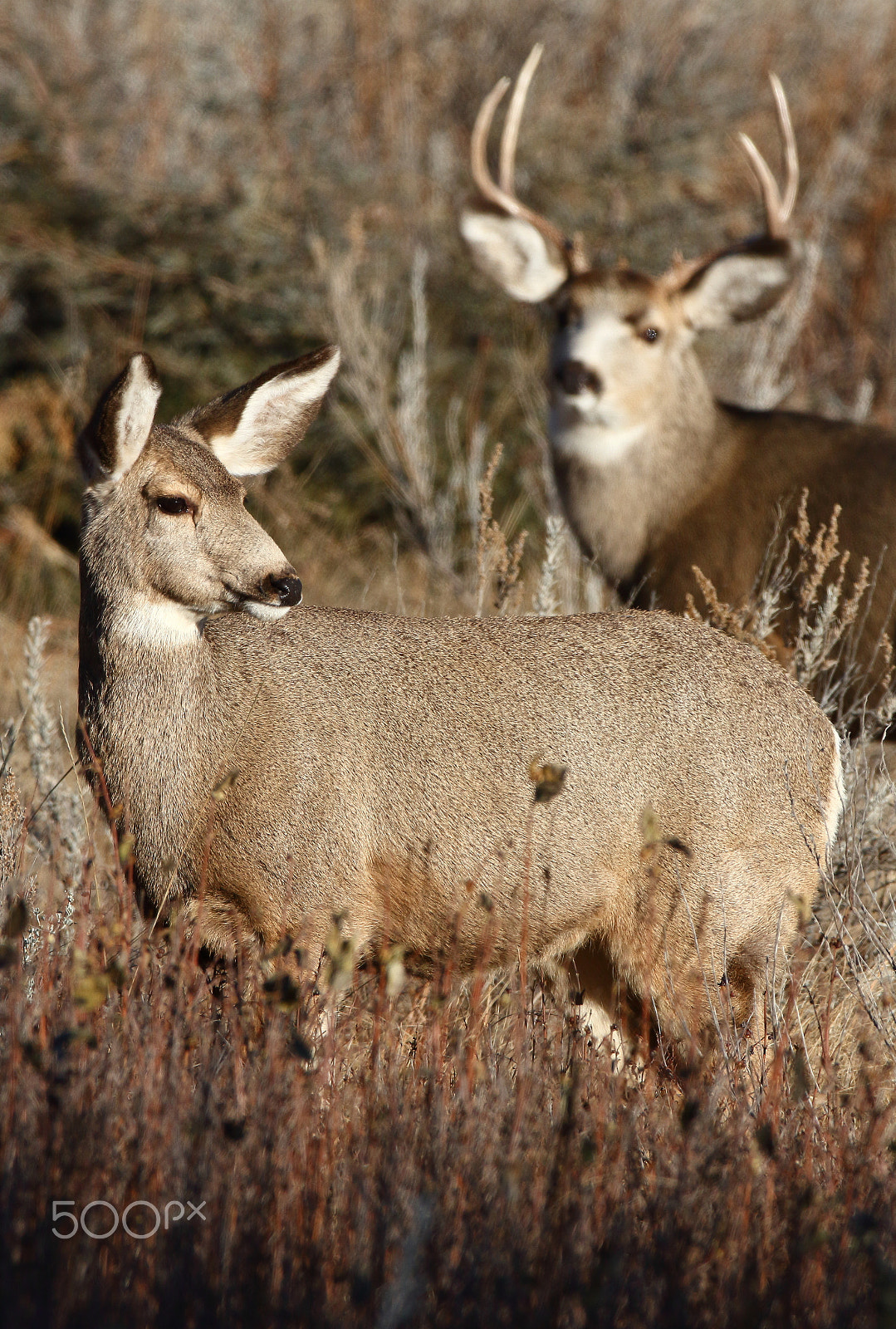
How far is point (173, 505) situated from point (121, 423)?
25cm

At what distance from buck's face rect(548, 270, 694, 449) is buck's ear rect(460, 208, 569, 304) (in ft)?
1.22

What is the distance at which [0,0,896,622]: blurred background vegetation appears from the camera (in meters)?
9.12

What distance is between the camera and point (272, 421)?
4.24m

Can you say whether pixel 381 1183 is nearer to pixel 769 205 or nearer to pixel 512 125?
pixel 769 205

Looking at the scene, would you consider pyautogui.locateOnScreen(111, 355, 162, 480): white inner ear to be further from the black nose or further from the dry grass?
the black nose

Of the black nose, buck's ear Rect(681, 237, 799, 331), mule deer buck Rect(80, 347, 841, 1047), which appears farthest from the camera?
buck's ear Rect(681, 237, 799, 331)

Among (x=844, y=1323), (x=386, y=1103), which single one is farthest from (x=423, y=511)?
(x=844, y=1323)

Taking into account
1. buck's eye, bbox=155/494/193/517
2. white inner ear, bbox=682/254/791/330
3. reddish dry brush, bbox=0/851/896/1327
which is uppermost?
white inner ear, bbox=682/254/791/330

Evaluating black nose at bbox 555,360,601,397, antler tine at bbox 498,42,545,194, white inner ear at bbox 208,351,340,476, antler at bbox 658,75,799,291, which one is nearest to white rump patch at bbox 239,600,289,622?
white inner ear at bbox 208,351,340,476

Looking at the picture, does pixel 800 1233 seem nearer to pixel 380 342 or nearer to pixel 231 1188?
pixel 231 1188

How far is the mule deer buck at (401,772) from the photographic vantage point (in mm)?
3533

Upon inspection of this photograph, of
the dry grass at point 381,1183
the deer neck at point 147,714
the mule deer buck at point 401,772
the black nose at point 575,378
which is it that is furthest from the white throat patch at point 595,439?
the dry grass at point 381,1183

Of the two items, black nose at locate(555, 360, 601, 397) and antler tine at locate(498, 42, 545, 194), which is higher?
antler tine at locate(498, 42, 545, 194)

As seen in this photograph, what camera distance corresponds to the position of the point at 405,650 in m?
3.86
